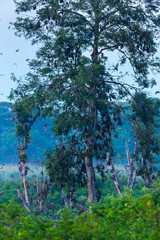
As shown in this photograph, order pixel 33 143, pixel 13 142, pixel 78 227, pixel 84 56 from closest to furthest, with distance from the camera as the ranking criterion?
pixel 78 227
pixel 84 56
pixel 33 143
pixel 13 142

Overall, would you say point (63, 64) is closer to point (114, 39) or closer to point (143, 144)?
point (114, 39)

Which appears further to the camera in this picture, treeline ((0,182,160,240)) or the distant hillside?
the distant hillside

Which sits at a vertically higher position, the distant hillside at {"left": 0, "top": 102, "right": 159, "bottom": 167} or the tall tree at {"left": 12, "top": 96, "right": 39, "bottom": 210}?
the distant hillside at {"left": 0, "top": 102, "right": 159, "bottom": 167}

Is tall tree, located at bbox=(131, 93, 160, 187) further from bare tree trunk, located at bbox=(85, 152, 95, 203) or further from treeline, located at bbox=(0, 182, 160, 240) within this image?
treeline, located at bbox=(0, 182, 160, 240)

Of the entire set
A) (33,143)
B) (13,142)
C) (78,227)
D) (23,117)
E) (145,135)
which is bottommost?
(78,227)

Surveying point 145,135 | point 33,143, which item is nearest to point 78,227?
point 145,135

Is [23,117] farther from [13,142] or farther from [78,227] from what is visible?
[13,142]

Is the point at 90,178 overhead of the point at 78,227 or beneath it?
overhead

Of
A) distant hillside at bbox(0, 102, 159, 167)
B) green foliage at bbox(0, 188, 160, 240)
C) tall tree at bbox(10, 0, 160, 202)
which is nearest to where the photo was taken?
green foliage at bbox(0, 188, 160, 240)

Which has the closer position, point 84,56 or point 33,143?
point 84,56

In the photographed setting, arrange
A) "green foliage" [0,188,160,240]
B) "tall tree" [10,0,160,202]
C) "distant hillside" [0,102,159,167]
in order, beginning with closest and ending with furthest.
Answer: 1. "green foliage" [0,188,160,240]
2. "tall tree" [10,0,160,202]
3. "distant hillside" [0,102,159,167]

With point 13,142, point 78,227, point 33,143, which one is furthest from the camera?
point 13,142

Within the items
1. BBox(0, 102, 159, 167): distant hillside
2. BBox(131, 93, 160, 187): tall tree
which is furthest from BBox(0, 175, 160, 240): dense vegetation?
BBox(0, 102, 159, 167): distant hillside

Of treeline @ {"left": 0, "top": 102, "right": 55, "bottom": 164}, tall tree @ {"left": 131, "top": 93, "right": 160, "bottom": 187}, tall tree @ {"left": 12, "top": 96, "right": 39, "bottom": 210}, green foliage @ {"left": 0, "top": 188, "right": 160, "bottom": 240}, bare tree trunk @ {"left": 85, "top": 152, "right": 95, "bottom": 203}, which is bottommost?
green foliage @ {"left": 0, "top": 188, "right": 160, "bottom": 240}
